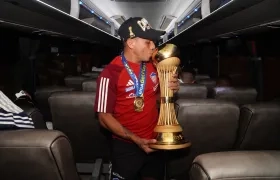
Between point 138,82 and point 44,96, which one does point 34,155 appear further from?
point 44,96

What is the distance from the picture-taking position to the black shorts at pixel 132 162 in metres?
2.53

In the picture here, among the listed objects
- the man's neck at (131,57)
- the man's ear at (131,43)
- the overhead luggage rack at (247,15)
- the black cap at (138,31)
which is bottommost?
the man's neck at (131,57)

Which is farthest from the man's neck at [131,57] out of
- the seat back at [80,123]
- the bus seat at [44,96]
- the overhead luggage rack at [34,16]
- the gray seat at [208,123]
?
the bus seat at [44,96]

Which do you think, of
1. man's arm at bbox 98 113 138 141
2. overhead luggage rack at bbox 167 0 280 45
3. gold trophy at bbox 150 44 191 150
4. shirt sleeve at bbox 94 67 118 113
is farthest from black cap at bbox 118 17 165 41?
overhead luggage rack at bbox 167 0 280 45

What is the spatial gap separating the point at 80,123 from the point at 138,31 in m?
1.24

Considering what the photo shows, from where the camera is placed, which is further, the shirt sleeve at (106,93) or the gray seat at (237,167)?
the shirt sleeve at (106,93)

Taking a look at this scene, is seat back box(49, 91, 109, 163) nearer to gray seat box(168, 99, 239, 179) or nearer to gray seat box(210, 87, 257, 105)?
gray seat box(168, 99, 239, 179)

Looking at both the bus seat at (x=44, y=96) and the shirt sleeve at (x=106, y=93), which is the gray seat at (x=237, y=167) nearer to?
the shirt sleeve at (x=106, y=93)

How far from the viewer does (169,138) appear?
2.29 m

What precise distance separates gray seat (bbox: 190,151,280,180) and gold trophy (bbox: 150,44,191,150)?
92 centimetres

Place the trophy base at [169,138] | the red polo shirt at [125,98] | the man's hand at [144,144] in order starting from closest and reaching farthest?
the trophy base at [169,138] → the man's hand at [144,144] → the red polo shirt at [125,98]

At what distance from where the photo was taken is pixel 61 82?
9.20m

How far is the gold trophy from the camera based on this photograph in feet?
7.50

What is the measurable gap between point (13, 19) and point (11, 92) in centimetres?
217
